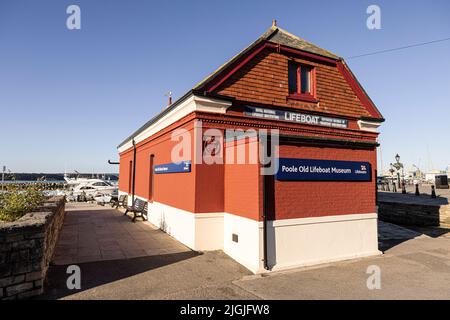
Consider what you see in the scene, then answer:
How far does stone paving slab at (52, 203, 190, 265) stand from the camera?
776cm

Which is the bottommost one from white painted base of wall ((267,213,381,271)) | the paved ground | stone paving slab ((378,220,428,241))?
stone paving slab ((378,220,428,241))

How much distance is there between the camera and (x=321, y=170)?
768 centimetres

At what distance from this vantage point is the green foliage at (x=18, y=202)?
6.53 m

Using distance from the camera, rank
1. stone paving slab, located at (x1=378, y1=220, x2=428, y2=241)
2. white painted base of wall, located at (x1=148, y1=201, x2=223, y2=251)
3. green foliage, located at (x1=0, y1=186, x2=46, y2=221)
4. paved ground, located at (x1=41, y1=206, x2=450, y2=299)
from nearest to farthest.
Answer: paved ground, located at (x1=41, y1=206, x2=450, y2=299)
green foliage, located at (x1=0, y1=186, x2=46, y2=221)
white painted base of wall, located at (x1=148, y1=201, x2=223, y2=251)
stone paving slab, located at (x1=378, y1=220, x2=428, y2=241)

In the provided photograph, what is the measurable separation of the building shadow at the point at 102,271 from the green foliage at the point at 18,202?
4.90 ft

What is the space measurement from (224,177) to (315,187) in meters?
2.66

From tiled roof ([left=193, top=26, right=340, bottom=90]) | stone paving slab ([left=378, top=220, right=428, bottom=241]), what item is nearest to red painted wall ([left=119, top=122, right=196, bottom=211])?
tiled roof ([left=193, top=26, right=340, bottom=90])

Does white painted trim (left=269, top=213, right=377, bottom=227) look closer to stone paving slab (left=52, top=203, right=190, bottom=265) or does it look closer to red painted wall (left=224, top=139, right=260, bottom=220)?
red painted wall (left=224, top=139, right=260, bottom=220)

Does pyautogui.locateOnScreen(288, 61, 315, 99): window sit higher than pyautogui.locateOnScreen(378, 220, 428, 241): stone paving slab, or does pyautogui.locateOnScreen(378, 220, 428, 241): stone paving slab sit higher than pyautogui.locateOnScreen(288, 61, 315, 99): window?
pyautogui.locateOnScreen(288, 61, 315, 99): window

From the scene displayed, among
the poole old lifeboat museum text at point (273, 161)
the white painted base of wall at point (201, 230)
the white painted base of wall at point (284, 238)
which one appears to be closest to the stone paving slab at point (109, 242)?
the white painted base of wall at point (201, 230)

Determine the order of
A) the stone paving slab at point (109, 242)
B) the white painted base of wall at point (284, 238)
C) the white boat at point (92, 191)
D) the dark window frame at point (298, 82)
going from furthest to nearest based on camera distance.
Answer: the white boat at point (92, 191) < the dark window frame at point (298, 82) < the stone paving slab at point (109, 242) < the white painted base of wall at point (284, 238)

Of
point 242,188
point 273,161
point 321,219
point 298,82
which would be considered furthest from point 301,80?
point 321,219

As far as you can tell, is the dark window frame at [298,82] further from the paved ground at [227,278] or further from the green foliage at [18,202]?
the green foliage at [18,202]
